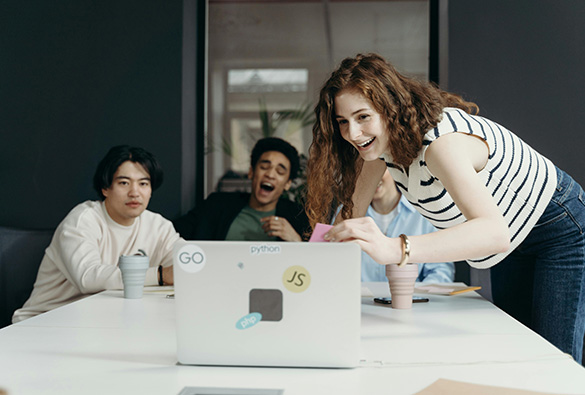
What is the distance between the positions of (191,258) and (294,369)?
0.25 metres

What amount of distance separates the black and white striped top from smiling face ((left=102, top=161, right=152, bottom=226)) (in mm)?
1362

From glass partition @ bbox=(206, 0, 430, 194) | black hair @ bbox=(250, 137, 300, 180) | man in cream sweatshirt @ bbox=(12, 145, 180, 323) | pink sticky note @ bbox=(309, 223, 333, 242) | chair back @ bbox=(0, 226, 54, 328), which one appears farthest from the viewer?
glass partition @ bbox=(206, 0, 430, 194)

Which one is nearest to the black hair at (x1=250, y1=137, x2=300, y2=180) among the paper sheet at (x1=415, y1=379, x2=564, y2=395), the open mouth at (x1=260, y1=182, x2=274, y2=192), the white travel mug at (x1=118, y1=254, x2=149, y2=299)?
the open mouth at (x1=260, y1=182, x2=274, y2=192)

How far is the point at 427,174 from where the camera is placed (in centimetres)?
147

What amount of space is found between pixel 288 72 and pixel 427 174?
8.17 feet

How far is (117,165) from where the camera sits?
2.59 meters

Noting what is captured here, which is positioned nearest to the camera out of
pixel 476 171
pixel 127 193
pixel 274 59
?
pixel 476 171

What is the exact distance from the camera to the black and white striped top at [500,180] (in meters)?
1.43

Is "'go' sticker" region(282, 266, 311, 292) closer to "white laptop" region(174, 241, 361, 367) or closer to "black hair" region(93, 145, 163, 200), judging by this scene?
"white laptop" region(174, 241, 361, 367)

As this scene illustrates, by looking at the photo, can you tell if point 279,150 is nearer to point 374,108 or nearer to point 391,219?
point 391,219

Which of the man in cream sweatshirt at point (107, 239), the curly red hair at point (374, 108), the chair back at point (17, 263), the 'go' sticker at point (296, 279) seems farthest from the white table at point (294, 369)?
the chair back at point (17, 263)

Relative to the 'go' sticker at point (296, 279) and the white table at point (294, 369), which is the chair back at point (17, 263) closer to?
the white table at point (294, 369)

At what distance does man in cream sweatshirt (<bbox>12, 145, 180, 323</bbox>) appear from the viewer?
6.81 feet

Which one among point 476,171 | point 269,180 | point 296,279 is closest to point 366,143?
point 476,171
